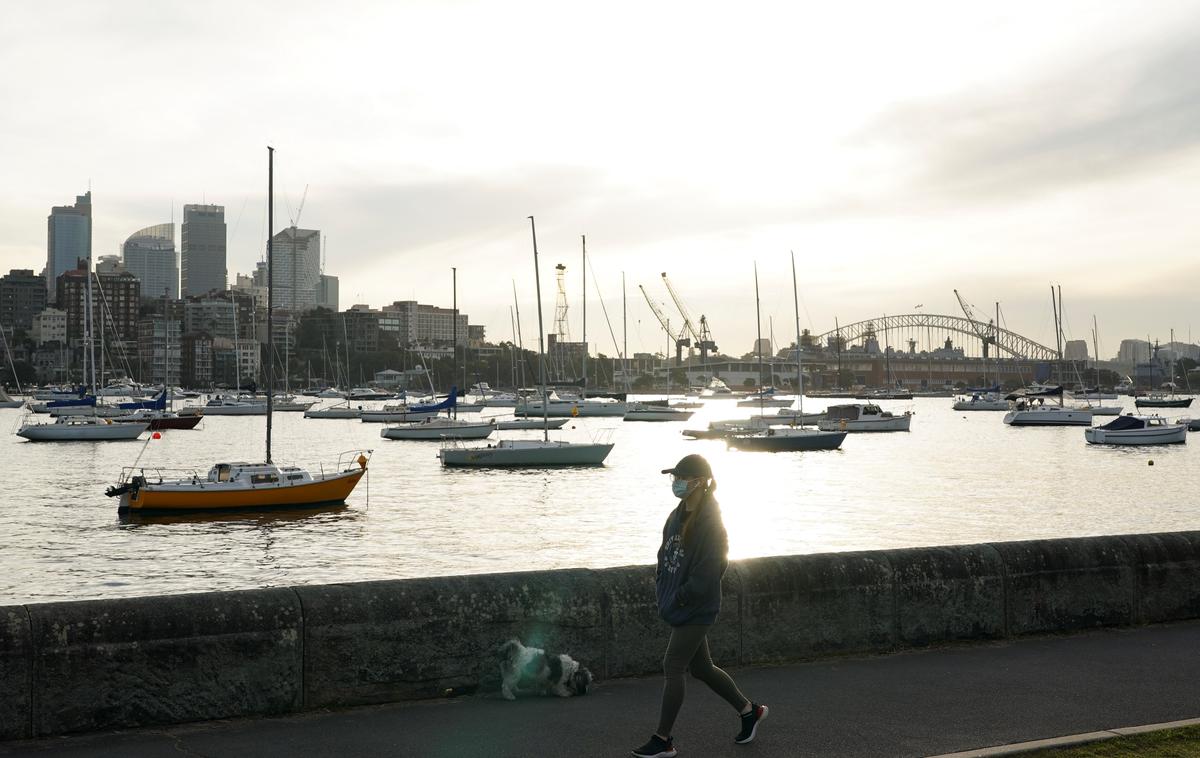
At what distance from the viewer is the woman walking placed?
8.06m

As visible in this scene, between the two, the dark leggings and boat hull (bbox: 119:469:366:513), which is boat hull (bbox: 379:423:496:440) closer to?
boat hull (bbox: 119:469:366:513)

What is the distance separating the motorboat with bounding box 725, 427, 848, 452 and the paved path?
8529 centimetres

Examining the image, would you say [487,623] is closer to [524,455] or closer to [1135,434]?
[524,455]

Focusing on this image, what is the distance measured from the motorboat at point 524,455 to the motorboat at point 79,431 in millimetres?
45300

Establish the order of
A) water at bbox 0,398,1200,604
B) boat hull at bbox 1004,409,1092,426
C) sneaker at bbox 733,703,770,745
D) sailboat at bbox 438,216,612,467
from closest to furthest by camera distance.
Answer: sneaker at bbox 733,703,770,745 < water at bbox 0,398,1200,604 < sailboat at bbox 438,216,612,467 < boat hull at bbox 1004,409,1092,426

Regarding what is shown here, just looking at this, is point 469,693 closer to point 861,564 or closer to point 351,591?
point 351,591

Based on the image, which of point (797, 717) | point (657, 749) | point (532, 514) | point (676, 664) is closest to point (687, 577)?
point (676, 664)

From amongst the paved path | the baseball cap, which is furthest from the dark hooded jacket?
the paved path

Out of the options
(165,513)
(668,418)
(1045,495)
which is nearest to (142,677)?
(165,513)

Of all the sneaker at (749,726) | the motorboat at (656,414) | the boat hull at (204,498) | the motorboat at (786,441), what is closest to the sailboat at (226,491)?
the boat hull at (204,498)

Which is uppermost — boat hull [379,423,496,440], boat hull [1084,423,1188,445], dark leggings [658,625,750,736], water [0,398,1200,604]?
boat hull [379,423,496,440]

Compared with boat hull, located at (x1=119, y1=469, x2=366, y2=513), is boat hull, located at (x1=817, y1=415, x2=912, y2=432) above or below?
above

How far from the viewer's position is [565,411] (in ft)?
533

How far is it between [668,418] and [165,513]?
11716 cm
